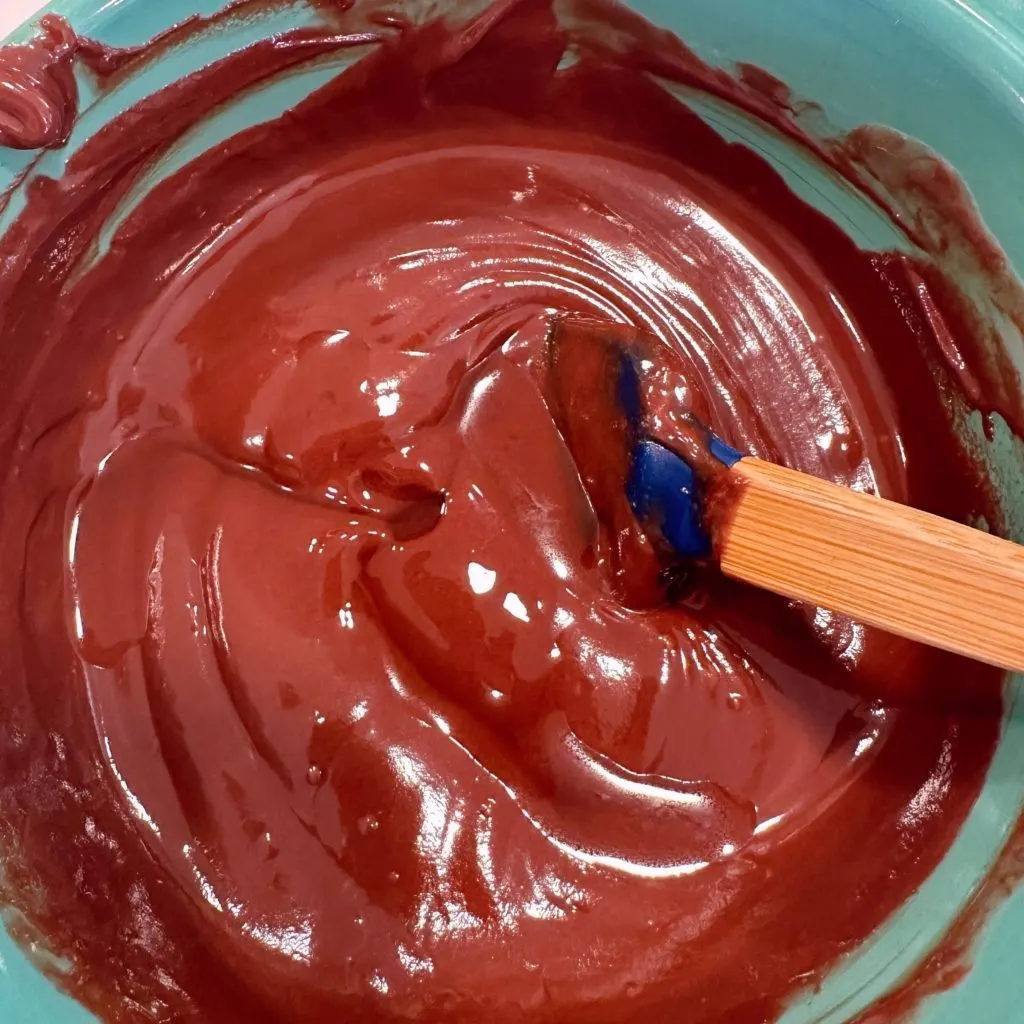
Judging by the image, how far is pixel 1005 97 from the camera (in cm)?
129

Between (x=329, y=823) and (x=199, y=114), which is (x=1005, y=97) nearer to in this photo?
(x=199, y=114)

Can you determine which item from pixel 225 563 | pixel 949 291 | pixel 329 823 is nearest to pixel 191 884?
pixel 329 823

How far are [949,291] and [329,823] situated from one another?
4.77 ft

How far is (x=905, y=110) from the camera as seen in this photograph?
138cm

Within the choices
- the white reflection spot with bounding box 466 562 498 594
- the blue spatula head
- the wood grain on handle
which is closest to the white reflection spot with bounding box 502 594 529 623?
the white reflection spot with bounding box 466 562 498 594

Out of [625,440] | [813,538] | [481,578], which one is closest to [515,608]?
[481,578]

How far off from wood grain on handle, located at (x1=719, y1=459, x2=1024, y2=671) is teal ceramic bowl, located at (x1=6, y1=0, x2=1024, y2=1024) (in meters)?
0.42

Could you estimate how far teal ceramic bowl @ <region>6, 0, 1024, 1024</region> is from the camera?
128 cm

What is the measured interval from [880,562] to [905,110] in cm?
78

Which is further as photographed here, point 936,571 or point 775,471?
point 775,471

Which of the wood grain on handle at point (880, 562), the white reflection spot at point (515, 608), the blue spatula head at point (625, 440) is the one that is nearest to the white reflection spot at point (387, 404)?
the blue spatula head at point (625, 440)

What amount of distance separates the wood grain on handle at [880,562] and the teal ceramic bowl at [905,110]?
1.38 feet

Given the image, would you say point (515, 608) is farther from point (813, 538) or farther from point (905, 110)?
point (905, 110)

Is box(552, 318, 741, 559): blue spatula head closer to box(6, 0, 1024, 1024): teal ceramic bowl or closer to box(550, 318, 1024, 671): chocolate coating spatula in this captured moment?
box(550, 318, 1024, 671): chocolate coating spatula
